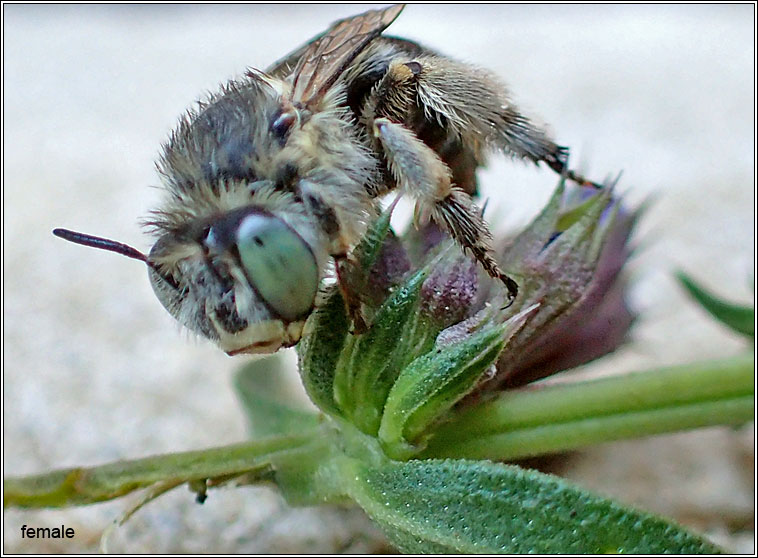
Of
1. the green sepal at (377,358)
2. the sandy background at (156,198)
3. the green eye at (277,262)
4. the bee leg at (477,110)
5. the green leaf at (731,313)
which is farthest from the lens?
the sandy background at (156,198)

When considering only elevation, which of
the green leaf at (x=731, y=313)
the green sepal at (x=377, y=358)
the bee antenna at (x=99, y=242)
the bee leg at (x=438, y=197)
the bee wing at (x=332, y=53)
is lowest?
the green leaf at (x=731, y=313)

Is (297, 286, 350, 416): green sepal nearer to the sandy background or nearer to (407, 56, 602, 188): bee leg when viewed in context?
the sandy background

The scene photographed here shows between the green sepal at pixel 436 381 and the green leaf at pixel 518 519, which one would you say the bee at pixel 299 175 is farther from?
the green leaf at pixel 518 519

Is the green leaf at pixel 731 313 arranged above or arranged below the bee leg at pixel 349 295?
below

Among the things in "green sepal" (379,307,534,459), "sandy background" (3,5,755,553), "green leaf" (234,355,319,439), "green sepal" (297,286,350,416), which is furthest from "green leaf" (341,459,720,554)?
"sandy background" (3,5,755,553)

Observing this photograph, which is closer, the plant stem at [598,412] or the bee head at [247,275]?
the bee head at [247,275]

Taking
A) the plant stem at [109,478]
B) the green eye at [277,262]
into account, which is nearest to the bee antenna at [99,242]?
the green eye at [277,262]

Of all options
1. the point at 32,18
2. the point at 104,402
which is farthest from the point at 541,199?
the point at 32,18

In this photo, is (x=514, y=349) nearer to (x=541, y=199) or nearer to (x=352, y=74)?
(x=352, y=74)

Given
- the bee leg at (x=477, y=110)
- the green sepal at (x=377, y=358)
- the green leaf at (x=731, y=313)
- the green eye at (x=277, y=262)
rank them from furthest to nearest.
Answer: the green leaf at (x=731, y=313), the bee leg at (x=477, y=110), the green sepal at (x=377, y=358), the green eye at (x=277, y=262)
